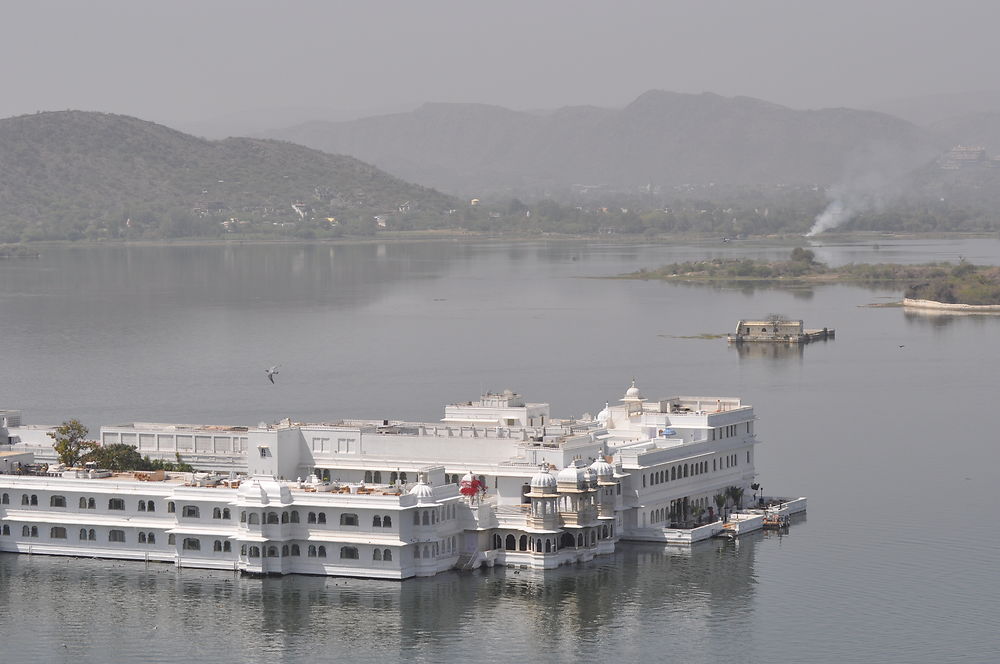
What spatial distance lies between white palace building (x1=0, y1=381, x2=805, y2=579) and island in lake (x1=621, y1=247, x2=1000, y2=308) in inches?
3107

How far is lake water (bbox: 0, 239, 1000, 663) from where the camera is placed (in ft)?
124

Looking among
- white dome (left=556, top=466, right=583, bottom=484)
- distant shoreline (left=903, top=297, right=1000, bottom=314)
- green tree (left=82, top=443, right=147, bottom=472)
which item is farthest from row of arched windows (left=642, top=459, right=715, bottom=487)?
distant shoreline (left=903, top=297, right=1000, bottom=314)

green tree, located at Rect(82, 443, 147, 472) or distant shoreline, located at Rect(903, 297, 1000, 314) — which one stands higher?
distant shoreline, located at Rect(903, 297, 1000, 314)

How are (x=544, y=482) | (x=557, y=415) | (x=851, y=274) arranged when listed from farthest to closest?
(x=851, y=274) < (x=557, y=415) < (x=544, y=482)

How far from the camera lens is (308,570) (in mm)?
40688

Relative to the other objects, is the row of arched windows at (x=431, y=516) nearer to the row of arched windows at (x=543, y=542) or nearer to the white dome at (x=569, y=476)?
the row of arched windows at (x=543, y=542)

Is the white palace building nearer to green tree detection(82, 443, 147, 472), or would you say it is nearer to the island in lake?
green tree detection(82, 443, 147, 472)

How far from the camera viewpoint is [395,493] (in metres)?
40.6

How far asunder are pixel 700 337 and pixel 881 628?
2474 inches

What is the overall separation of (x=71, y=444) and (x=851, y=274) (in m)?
106

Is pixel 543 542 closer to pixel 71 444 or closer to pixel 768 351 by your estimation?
pixel 71 444

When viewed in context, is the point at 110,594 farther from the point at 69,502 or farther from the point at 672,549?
the point at 672,549

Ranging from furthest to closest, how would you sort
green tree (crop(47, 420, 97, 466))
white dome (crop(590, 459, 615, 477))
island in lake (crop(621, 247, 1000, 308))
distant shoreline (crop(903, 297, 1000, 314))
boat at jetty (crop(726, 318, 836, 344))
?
island in lake (crop(621, 247, 1000, 308)), distant shoreline (crop(903, 297, 1000, 314)), boat at jetty (crop(726, 318, 836, 344)), green tree (crop(47, 420, 97, 466)), white dome (crop(590, 459, 615, 477))

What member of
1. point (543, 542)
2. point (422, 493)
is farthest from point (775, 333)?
point (422, 493)
